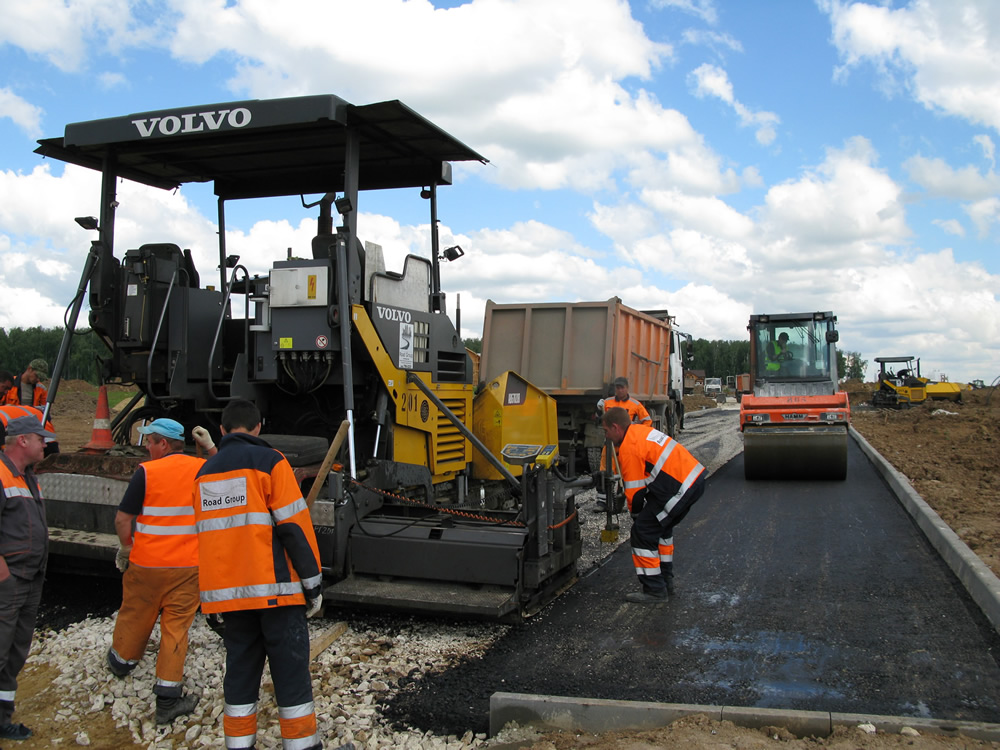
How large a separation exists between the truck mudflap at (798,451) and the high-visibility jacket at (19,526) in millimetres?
10394

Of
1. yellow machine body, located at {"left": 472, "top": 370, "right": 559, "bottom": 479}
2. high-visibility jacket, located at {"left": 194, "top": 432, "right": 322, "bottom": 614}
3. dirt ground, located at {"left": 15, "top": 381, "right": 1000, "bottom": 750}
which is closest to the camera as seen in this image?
high-visibility jacket, located at {"left": 194, "top": 432, "right": 322, "bottom": 614}

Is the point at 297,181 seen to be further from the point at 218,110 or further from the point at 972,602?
the point at 972,602

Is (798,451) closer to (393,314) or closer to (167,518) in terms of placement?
(393,314)

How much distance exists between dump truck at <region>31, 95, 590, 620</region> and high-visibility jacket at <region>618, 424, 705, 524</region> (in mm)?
508

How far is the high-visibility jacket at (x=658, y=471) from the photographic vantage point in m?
5.83

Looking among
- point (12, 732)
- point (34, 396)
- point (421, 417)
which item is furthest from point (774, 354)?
point (12, 732)

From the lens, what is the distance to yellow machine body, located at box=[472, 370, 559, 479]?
7.21 m

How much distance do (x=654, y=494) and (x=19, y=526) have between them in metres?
3.99

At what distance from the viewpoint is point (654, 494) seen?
19.2 feet

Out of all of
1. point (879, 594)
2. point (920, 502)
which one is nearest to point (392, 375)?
point (879, 594)

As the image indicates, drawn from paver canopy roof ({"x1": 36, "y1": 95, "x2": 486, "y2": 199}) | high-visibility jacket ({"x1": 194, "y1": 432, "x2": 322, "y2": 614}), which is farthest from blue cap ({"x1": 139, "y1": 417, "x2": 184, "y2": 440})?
paver canopy roof ({"x1": 36, "y1": 95, "x2": 486, "y2": 199})

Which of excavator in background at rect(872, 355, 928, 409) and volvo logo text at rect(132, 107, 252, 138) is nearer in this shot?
volvo logo text at rect(132, 107, 252, 138)

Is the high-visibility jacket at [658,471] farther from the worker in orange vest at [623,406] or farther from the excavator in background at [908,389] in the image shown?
the excavator in background at [908,389]

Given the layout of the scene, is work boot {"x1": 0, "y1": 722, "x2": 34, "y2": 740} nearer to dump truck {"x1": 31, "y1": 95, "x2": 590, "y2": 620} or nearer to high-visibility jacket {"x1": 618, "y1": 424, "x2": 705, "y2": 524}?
dump truck {"x1": 31, "y1": 95, "x2": 590, "y2": 620}
